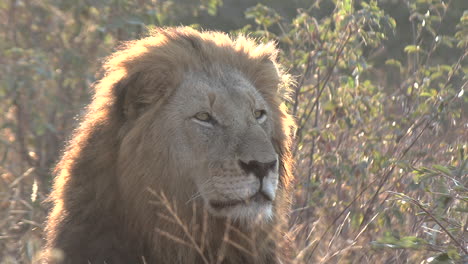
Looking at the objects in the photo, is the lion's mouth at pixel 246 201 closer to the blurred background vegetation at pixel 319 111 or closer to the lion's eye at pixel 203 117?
the lion's eye at pixel 203 117

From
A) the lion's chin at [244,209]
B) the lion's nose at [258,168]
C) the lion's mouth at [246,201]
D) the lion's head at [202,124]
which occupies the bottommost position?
the lion's chin at [244,209]

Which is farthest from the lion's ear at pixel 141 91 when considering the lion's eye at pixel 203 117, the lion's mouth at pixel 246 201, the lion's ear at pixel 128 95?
the lion's mouth at pixel 246 201

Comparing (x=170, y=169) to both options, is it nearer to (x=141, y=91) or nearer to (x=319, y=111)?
(x=141, y=91)

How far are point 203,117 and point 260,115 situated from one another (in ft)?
1.50

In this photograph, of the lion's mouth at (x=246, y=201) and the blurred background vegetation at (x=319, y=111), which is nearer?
the lion's mouth at (x=246, y=201)

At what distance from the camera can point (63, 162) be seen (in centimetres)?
454

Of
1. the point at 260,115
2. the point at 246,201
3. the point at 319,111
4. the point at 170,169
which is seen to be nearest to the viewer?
the point at 246,201

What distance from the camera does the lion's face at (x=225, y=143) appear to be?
4.16 meters

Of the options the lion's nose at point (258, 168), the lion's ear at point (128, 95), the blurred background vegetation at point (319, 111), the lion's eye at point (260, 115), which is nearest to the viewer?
the lion's nose at point (258, 168)

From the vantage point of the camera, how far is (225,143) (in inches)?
171

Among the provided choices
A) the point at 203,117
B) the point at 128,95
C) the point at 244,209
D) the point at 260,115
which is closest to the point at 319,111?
the point at 260,115

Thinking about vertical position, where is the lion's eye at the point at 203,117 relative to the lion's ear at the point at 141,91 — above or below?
below

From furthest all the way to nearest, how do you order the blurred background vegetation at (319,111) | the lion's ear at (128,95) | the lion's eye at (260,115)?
the blurred background vegetation at (319,111) → the lion's eye at (260,115) → the lion's ear at (128,95)

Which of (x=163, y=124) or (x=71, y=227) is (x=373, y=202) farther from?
(x=71, y=227)
